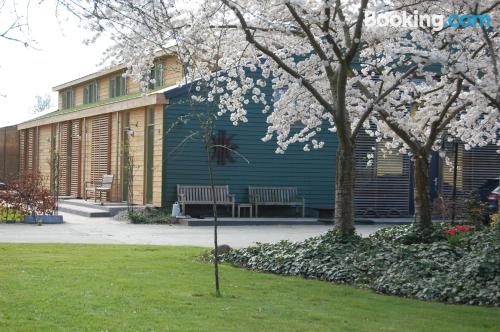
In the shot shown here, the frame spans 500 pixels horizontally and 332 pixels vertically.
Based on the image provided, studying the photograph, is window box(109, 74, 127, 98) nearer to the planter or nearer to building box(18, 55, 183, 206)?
building box(18, 55, 183, 206)

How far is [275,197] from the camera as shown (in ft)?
81.2

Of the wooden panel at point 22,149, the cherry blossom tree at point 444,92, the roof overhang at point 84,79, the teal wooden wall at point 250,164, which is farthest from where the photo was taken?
the wooden panel at point 22,149

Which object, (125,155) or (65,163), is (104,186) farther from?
(65,163)

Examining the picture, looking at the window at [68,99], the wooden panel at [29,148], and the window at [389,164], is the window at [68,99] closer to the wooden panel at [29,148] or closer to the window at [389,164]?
the wooden panel at [29,148]

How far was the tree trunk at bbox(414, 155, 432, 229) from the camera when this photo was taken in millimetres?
14148

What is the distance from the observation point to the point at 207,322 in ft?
24.3

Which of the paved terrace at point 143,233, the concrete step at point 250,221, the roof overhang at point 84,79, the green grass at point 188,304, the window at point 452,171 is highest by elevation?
the roof overhang at point 84,79

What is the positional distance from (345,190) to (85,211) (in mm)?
12678

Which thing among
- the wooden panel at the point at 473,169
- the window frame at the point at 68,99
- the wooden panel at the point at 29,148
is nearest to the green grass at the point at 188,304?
the wooden panel at the point at 473,169

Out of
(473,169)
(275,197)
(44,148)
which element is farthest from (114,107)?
(473,169)

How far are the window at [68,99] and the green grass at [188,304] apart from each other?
1092 inches

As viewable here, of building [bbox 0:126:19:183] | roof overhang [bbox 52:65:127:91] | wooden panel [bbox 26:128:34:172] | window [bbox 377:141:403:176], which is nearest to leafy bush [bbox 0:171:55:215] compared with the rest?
roof overhang [bbox 52:65:127:91]

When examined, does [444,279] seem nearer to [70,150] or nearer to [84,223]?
[84,223]

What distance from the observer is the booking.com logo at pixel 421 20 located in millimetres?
12592
